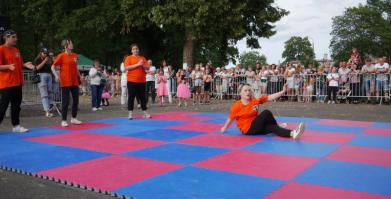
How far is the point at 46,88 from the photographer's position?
1123cm

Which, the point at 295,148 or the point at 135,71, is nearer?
the point at 295,148

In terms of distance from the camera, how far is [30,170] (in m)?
4.69

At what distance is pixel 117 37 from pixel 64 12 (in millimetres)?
4238

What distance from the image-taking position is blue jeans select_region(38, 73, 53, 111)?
36.6 ft

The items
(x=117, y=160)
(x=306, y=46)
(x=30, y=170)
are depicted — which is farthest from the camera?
(x=306, y=46)

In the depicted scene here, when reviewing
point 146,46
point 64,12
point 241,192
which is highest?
point 64,12

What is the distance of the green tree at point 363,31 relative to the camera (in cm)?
6344

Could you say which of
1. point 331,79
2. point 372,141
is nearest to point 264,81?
point 331,79

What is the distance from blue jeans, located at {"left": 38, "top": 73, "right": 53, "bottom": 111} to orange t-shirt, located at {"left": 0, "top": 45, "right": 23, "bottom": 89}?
11.7ft

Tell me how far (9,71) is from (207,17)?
1563cm

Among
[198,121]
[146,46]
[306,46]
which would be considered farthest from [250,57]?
[198,121]

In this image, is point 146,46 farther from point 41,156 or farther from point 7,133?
point 41,156

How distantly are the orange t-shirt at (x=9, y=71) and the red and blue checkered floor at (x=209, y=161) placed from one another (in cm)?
103

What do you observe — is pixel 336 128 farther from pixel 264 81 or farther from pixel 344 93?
pixel 264 81
